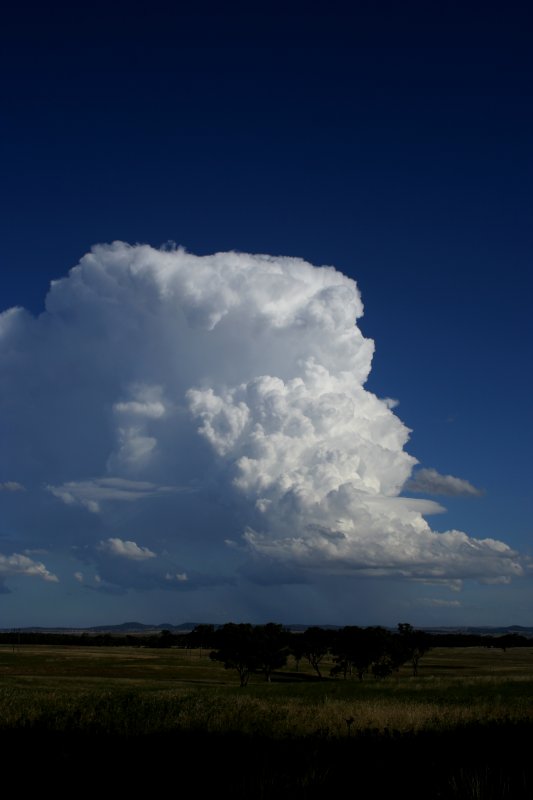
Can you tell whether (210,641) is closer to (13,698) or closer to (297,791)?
(13,698)

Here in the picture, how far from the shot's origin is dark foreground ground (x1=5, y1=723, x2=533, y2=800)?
386 inches

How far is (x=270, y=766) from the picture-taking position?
11000 millimetres

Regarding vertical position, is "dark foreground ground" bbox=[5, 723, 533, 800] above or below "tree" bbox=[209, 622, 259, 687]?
above

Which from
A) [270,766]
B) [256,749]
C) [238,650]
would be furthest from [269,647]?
[270,766]

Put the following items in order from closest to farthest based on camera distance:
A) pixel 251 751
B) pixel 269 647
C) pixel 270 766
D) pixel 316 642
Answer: pixel 270 766 < pixel 251 751 < pixel 269 647 < pixel 316 642

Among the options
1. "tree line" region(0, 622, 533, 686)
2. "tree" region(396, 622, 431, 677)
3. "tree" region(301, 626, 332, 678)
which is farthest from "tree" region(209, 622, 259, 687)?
"tree" region(396, 622, 431, 677)

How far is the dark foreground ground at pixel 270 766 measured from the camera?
32.1 feet

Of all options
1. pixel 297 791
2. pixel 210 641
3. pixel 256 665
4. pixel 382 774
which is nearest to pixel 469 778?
pixel 382 774

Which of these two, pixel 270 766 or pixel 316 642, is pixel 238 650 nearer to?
pixel 316 642

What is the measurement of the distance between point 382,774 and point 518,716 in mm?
13192

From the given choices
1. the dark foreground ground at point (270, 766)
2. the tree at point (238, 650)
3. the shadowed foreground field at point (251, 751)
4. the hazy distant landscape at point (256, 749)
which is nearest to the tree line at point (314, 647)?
the tree at point (238, 650)

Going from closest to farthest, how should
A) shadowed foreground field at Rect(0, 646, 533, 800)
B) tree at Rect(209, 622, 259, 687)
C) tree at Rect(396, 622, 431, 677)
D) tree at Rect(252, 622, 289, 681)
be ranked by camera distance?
shadowed foreground field at Rect(0, 646, 533, 800), tree at Rect(209, 622, 259, 687), tree at Rect(252, 622, 289, 681), tree at Rect(396, 622, 431, 677)

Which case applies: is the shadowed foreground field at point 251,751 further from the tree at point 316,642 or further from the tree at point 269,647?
the tree at point 316,642

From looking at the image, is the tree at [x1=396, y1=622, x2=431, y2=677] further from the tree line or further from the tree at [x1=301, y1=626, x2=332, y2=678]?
the tree at [x1=301, y1=626, x2=332, y2=678]
